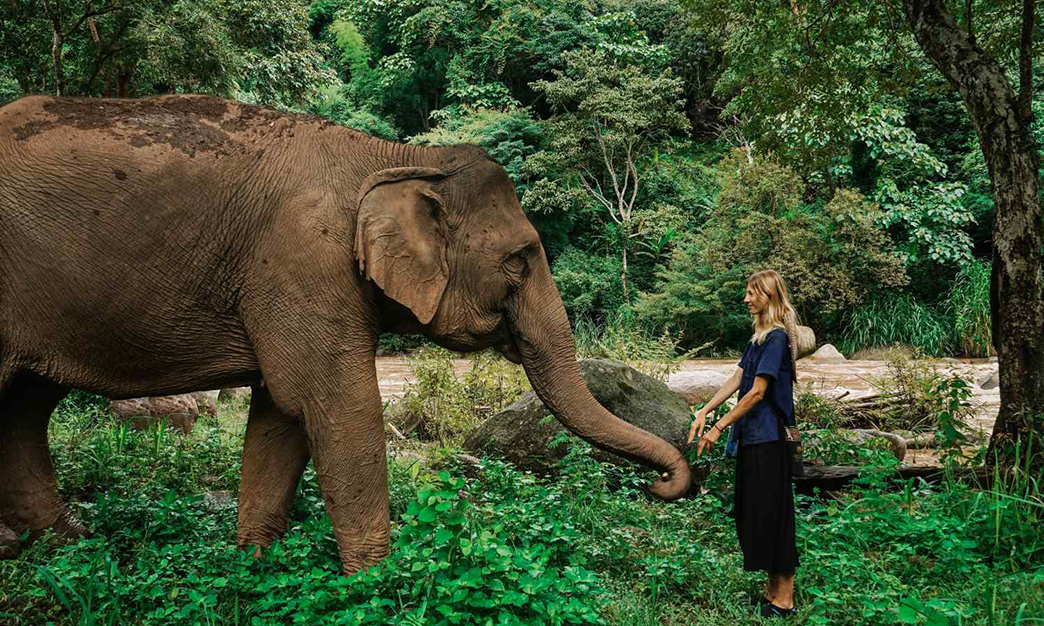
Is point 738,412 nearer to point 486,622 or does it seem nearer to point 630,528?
point 630,528

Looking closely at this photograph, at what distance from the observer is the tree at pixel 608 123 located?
74.2ft

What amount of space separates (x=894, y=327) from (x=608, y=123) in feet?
32.9

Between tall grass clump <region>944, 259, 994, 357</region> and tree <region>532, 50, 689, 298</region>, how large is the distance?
8227mm

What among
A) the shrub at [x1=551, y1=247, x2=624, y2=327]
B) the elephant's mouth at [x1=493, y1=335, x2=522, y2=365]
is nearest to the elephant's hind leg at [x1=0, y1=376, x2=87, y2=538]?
the elephant's mouth at [x1=493, y1=335, x2=522, y2=365]

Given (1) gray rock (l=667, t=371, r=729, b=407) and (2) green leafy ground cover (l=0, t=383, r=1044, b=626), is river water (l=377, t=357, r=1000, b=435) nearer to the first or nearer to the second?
(1) gray rock (l=667, t=371, r=729, b=407)

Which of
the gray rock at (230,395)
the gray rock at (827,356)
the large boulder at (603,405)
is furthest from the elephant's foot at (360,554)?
the gray rock at (827,356)

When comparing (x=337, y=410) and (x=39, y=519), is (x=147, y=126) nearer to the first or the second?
(x=337, y=410)

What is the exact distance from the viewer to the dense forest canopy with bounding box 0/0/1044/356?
778 cm

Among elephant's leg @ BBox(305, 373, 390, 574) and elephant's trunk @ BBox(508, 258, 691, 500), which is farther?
elephant's trunk @ BBox(508, 258, 691, 500)

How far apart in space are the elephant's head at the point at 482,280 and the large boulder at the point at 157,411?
473 cm

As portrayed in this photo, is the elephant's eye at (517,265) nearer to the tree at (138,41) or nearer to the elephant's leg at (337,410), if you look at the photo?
the elephant's leg at (337,410)

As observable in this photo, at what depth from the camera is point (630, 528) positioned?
4664mm

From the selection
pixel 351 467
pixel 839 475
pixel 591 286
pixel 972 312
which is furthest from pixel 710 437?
pixel 591 286

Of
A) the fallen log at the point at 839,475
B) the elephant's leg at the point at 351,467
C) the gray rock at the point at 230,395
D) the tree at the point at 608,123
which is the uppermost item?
the tree at the point at 608,123
